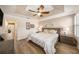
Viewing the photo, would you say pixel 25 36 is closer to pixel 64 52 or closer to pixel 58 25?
pixel 58 25

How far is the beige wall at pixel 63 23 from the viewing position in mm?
1564

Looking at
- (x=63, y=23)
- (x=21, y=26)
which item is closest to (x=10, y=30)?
(x=21, y=26)

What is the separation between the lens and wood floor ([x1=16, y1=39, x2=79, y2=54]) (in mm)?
1558

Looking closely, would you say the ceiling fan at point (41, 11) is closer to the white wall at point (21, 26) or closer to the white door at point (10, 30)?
the white wall at point (21, 26)

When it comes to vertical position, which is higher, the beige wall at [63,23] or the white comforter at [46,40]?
the beige wall at [63,23]

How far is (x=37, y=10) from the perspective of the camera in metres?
1.61

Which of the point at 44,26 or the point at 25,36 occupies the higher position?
the point at 44,26

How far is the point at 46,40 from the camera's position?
1537 mm

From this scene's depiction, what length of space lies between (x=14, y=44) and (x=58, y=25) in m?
0.90

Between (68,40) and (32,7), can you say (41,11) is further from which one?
(68,40)

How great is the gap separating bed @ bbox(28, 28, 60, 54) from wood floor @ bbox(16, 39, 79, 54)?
77mm

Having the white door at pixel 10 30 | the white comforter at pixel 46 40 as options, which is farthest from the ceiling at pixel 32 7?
the white comforter at pixel 46 40

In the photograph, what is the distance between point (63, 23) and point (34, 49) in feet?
2.39
